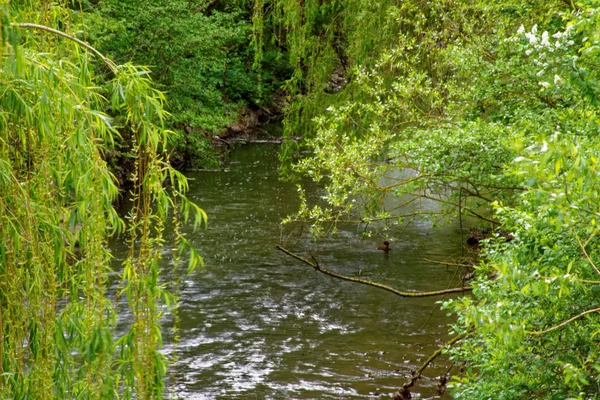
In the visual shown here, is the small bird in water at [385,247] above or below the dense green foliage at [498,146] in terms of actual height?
below

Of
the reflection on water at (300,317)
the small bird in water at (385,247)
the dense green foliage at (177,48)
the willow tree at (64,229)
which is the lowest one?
the reflection on water at (300,317)

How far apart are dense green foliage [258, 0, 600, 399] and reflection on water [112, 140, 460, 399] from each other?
4.39 ft

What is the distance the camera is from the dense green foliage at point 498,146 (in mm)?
3617

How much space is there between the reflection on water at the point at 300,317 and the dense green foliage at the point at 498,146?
4.39ft

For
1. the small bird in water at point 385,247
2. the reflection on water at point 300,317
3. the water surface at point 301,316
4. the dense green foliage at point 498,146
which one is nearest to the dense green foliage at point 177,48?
the water surface at point 301,316

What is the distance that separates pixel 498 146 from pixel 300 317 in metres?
4.80

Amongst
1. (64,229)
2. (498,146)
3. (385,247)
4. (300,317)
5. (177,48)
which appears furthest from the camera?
(177,48)

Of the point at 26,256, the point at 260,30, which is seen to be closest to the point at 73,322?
the point at 26,256

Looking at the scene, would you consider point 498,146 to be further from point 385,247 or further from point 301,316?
point 385,247

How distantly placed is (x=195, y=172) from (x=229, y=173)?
1010 millimetres

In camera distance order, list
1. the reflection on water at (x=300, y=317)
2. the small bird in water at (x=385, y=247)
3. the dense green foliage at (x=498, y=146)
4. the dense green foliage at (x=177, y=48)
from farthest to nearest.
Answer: the dense green foliage at (x=177, y=48)
the small bird in water at (x=385, y=247)
the reflection on water at (x=300, y=317)
the dense green foliage at (x=498, y=146)

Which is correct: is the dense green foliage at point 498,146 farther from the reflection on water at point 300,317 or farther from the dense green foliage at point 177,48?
the dense green foliage at point 177,48

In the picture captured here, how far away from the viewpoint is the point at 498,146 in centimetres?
711

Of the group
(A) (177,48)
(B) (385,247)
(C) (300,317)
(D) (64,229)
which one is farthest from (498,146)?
(A) (177,48)
